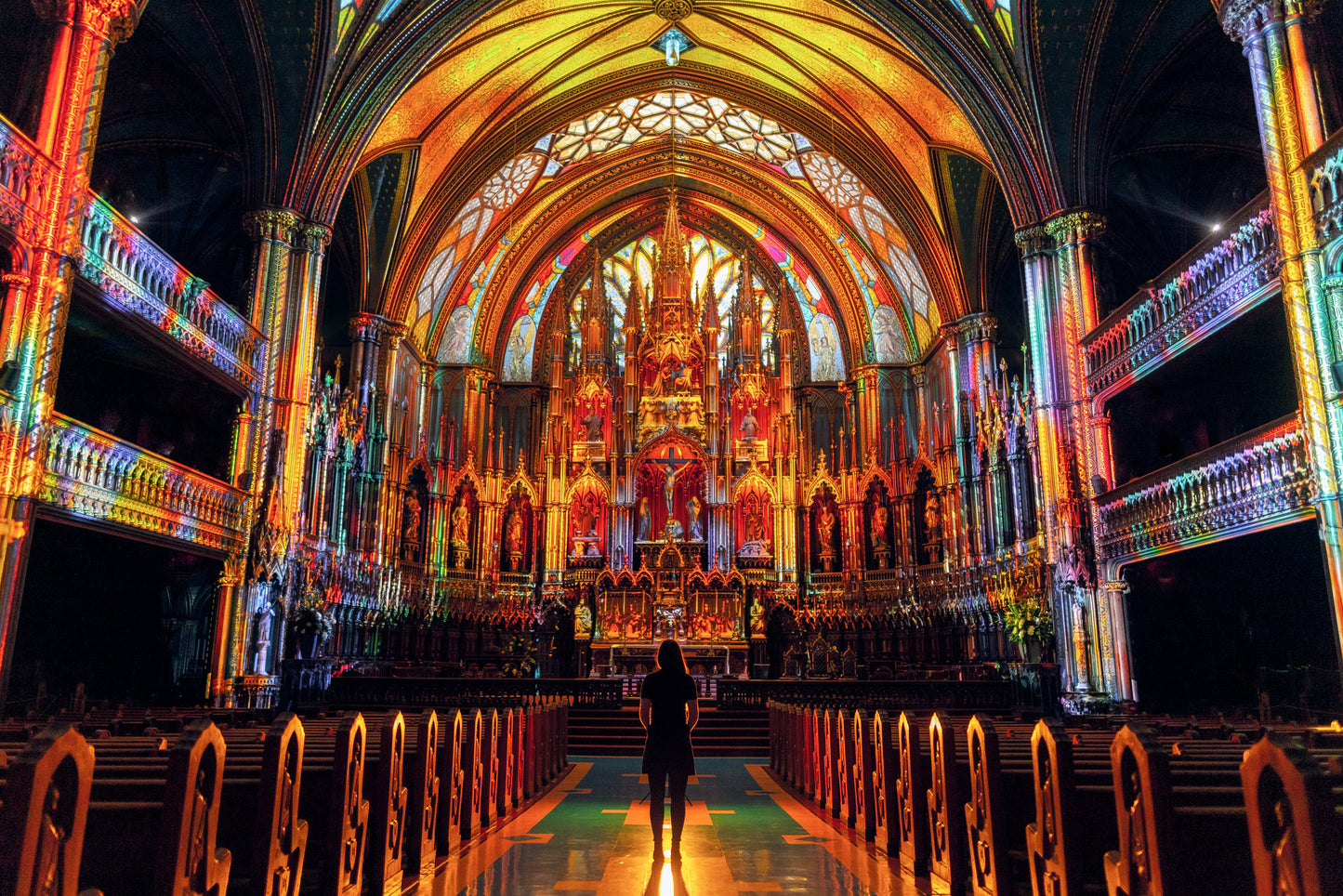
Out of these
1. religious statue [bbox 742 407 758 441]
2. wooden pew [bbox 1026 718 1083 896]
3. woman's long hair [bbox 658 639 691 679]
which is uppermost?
religious statue [bbox 742 407 758 441]

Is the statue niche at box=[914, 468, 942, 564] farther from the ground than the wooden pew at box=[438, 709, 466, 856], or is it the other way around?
the statue niche at box=[914, 468, 942, 564]

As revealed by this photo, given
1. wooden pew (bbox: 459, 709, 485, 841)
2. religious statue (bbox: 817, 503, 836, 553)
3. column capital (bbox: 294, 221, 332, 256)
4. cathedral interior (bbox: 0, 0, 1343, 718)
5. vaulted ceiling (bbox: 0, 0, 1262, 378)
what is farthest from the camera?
religious statue (bbox: 817, 503, 836, 553)

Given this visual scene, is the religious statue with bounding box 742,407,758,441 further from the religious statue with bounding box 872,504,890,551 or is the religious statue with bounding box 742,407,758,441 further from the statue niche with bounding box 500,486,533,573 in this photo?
the statue niche with bounding box 500,486,533,573

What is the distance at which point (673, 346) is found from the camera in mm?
28984

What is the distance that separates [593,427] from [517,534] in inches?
169

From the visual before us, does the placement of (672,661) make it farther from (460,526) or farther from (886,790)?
(460,526)

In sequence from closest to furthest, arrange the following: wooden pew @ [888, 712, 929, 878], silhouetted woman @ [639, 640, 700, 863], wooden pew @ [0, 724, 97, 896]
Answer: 1. wooden pew @ [0, 724, 97, 896]
2. wooden pew @ [888, 712, 929, 878]
3. silhouetted woman @ [639, 640, 700, 863]

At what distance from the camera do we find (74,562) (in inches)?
695

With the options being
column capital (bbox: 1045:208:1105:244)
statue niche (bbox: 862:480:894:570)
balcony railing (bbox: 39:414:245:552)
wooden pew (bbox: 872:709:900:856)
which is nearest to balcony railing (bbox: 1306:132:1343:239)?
column capital (bbox: 1045:208:1105:244)

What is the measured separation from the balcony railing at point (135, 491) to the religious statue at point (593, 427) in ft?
43.2

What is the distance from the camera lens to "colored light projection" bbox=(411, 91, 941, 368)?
91.6 ft

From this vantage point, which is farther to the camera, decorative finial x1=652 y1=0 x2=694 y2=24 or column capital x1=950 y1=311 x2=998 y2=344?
column capital x1=950 y1=311 x2=998 y2=344

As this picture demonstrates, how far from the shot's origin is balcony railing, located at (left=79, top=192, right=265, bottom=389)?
13.3 meters

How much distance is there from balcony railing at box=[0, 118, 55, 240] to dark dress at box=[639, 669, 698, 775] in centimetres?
1057
